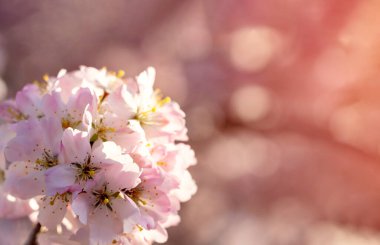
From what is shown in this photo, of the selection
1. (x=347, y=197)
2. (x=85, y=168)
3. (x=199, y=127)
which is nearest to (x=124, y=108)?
(x=85, y=168)

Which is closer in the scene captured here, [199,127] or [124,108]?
[124,108]

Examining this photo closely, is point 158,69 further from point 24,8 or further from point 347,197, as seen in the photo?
point 347,197

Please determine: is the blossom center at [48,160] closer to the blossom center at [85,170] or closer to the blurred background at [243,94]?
the blossom center at [85,170]

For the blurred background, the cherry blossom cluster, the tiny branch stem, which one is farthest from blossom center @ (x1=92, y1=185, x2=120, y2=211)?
the blurred background

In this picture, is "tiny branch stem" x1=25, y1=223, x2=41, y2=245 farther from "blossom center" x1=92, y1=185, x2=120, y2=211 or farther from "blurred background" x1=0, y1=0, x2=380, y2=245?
"blurred background" x1=0, y1=0, x2=380, y2=245

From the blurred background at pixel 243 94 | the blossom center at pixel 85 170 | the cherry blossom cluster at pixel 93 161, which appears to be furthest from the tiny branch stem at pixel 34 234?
the blurred background at pixel 243 94

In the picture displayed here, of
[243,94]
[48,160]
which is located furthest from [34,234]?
[243,94]

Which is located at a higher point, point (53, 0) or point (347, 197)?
point (53, 0)
